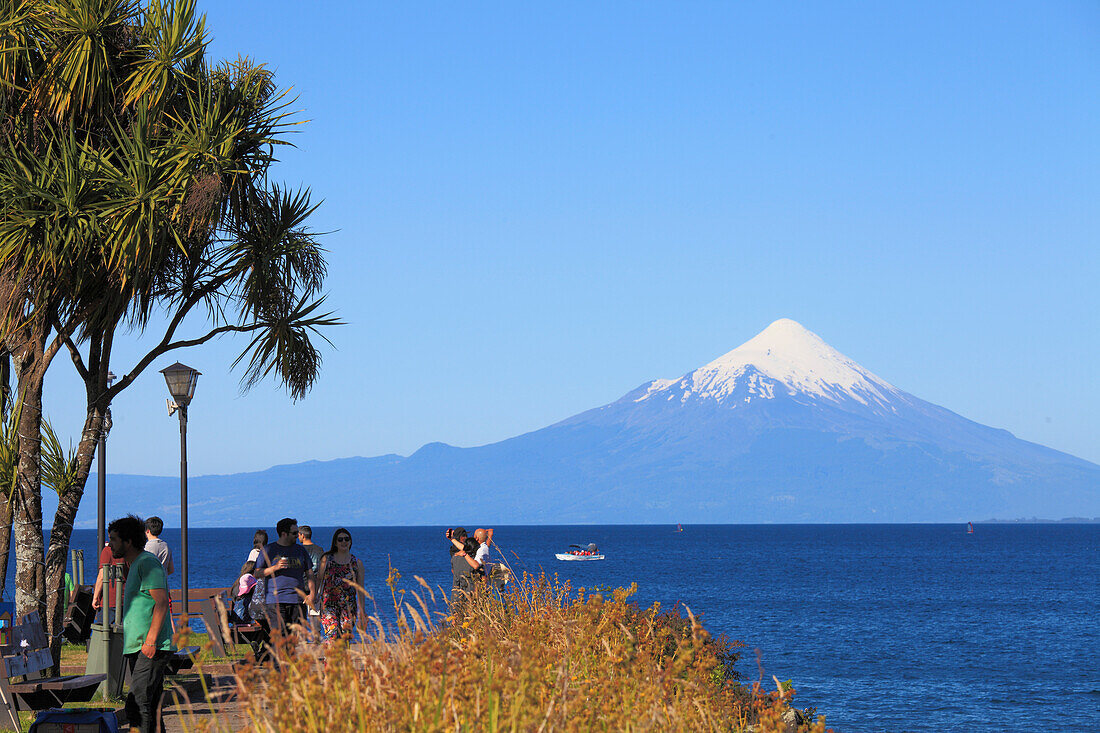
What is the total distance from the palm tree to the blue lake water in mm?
4209

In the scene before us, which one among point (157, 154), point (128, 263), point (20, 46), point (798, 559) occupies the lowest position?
point (798, 559)

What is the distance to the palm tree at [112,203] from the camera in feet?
35.1

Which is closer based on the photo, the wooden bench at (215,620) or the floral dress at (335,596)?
the floral dress at (335,596)

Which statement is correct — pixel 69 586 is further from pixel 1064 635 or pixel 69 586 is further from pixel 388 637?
pixel 1064 635

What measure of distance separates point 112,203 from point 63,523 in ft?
10.9

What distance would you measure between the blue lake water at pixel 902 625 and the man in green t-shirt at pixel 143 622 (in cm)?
452

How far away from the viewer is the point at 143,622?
7316mm

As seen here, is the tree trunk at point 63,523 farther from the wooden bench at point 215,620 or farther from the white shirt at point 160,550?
the wooden bench at point 215,620

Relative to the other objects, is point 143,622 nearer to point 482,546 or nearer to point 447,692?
point 447,692

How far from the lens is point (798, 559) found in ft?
405

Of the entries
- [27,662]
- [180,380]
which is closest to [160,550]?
[27,662]

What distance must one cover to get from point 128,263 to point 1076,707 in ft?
95.8

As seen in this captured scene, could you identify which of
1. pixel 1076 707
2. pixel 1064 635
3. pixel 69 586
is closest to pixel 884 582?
pixel 1064 635

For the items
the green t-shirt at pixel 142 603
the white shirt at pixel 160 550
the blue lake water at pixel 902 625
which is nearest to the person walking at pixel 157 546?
the white shirt at pixel 160 550
